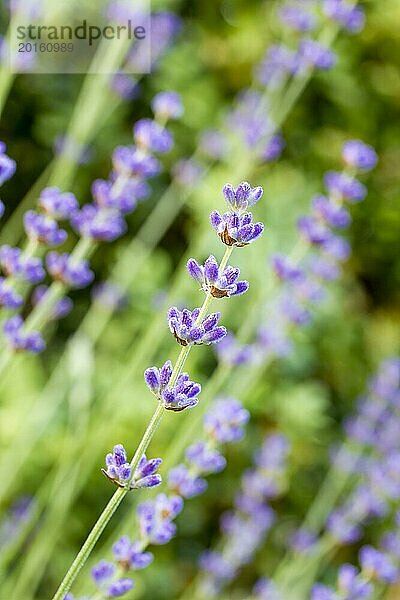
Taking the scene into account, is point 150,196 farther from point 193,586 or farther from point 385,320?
point 193,586

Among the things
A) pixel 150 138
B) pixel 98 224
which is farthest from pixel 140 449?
pixel 150 138

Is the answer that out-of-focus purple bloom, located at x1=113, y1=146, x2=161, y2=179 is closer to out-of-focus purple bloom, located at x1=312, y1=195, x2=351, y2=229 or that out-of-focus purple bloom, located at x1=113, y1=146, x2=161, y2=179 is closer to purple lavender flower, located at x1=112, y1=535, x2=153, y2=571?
out-of-focus purple bloom, located at x1=312, y1=195, x2=351, y2=229

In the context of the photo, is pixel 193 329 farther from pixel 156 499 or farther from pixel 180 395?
pixel 156 499

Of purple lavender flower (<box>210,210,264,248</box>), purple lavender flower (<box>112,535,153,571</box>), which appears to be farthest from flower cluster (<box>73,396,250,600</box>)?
purple lavender flower (<box>210,210,264,248</box>)

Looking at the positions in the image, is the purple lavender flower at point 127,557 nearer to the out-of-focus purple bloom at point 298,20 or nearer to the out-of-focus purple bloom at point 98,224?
the out-of-focus purple bloom at point 98,224

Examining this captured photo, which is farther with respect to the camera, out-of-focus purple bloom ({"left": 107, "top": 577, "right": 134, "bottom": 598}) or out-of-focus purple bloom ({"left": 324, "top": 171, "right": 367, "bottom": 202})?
out-of-focus purple bloom ({"left": 324, "top": 171, "right": 367, "bottom": 202})

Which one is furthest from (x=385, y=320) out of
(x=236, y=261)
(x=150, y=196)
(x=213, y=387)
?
(x=213, y=387)
